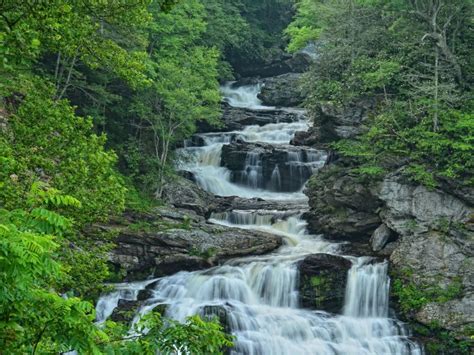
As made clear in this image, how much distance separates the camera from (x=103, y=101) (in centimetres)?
2452

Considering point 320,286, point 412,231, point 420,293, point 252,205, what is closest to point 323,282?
point 320,286

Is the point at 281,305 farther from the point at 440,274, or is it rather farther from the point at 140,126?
the point at 140,126

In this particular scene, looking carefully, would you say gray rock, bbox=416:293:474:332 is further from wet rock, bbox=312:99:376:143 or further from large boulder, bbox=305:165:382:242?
wet rock, bbox=312:99:376:143

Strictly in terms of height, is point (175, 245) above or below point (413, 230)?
below

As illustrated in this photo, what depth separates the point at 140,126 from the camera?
88.5 feet

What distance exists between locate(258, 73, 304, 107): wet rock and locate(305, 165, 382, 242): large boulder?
17.2 metres

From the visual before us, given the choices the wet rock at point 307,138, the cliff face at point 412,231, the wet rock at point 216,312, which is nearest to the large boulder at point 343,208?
the cliff face at point 412,231

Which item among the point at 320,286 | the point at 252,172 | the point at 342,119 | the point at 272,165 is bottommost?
the point at 320,286

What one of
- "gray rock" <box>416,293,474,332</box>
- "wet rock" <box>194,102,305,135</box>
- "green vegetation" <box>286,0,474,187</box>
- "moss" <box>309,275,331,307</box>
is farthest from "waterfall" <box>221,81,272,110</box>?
"gray rock" <box>416,293,474,332</box>

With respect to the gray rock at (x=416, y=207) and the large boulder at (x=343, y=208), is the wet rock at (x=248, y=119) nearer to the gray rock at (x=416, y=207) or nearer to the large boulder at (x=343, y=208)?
the large boulder at (x=343, y=208)

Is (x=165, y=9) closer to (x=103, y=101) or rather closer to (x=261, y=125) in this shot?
(x=103, y=101)

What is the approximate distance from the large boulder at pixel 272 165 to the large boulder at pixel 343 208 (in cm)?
523

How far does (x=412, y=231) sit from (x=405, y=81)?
24.0 feet

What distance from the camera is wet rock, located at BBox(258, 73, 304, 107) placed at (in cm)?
3975
